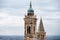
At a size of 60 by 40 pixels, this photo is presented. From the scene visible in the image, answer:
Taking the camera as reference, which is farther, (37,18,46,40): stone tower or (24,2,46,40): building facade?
(24,2,46,40): building facade

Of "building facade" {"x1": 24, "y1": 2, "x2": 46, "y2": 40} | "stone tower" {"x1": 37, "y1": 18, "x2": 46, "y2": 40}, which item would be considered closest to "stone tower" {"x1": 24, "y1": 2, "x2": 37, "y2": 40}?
"building facade" {"x1": 24, "y1": 2, "x2": 46, "y2": 40}

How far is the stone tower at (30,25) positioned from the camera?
2766cm

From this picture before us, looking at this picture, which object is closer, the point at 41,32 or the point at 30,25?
the point at 41,32

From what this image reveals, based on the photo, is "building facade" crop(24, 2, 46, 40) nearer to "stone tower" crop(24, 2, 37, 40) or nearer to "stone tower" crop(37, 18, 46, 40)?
"stone tower" crop(24, 2, 37, 40)

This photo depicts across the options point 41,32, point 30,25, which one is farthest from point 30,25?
point 41,32

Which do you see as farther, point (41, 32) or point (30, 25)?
point (30, 25)

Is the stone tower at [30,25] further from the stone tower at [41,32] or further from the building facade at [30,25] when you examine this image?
the stone tower at [41,32]

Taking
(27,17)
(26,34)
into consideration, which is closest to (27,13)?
(27,17)

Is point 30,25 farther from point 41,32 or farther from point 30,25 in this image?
point 41,32

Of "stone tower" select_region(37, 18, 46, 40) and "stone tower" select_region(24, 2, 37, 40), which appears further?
"stone tower" select_region(24, 2, 37, 40)

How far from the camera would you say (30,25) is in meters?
27.9

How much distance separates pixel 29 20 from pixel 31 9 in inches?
47.9

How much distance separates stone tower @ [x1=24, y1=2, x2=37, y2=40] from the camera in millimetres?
27656

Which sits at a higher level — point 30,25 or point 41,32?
point 30,25
